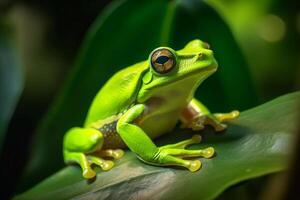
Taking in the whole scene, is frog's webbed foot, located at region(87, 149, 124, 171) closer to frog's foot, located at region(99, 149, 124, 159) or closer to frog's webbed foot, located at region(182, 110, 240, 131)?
→ frog's foot, located at region(99, 149, 124, 159)

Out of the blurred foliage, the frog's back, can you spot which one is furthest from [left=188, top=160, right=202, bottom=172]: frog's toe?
the blurred foliage

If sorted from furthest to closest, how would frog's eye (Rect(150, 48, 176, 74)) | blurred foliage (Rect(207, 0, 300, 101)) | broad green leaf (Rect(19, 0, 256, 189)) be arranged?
blurred foliage (Rect(207, 0, 300, 101)) → broad green leaf (Rect(19, 0, 256, 189)) → frog's eye (Rect(150, 48, 176, 74))

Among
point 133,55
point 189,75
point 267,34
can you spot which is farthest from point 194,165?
point 267,34

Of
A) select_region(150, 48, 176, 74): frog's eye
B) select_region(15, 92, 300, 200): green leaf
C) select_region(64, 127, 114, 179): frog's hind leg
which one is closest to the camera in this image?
select_region(15, 92, 300, 200): green leaf

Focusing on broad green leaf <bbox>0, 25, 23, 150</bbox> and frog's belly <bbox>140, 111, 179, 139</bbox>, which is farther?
broad green leaf <bbox>0, 25, 23, 150</bbox>

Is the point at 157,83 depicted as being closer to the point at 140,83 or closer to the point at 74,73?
the point at 140,83

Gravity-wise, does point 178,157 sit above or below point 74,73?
below


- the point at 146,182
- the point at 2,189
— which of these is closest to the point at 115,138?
the point at 146,182
